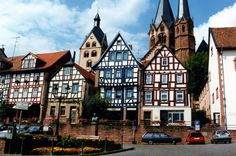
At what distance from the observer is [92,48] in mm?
80688

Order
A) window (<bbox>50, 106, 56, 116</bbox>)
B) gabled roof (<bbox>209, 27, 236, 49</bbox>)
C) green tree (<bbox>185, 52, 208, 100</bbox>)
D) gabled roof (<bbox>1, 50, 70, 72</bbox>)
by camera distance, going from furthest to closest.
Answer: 1. green tree (<bbox>185, 52, 208, 100</bbox>)
2. gabled roof (<bbox>1, 50, 70, 72</bbox>)
3. window (<bbox>50, 106, 56, 116</bbox>)
4. gabled roof (<bbox>209, 27, 236, 49</bbox>)

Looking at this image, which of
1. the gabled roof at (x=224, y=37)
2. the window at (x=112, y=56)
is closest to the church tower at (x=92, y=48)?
the window at (x=112, y=56)

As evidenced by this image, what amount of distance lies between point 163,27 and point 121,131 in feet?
165

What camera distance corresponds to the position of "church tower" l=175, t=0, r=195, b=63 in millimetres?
71312

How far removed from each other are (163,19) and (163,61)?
38932 mm

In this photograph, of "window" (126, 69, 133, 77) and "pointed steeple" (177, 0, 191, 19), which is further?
"pointed steeple" (177, 0, 191, 19)

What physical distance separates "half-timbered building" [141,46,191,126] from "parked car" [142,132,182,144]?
365 inches

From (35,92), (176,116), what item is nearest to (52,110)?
(35,92)

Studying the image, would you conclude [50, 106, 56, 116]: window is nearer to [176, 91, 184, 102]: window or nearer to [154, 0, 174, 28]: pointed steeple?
[176, 91, 184, 102]: window

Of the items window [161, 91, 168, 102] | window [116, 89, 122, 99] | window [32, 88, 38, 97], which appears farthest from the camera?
window [32, 88, 38, 97]

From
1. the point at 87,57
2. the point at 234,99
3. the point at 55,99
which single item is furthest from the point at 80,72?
the point at 87,57

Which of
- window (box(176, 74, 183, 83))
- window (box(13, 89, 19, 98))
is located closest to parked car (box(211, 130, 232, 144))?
window (box(176, 74, 183, 83))

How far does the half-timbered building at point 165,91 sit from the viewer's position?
39531 mm

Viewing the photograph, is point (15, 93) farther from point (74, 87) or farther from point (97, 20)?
point (97, 20)
